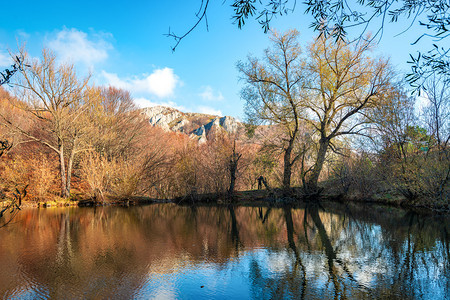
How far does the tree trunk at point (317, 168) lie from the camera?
19.1 metres

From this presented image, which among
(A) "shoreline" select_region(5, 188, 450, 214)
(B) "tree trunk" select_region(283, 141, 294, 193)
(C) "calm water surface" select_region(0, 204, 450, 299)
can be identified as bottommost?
(C) "calm water surface" select_region(0, 204, 450, 299)

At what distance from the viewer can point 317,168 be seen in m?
19.0

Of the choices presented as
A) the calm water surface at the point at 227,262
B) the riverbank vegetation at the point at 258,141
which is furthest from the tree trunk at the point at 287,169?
the calm water surface at the point at 227,262

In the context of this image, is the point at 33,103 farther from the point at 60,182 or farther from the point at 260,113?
the point at 260,113

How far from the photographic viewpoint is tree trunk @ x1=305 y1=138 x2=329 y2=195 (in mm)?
19141

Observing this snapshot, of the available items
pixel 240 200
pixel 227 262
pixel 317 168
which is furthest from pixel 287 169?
pixel 227 262

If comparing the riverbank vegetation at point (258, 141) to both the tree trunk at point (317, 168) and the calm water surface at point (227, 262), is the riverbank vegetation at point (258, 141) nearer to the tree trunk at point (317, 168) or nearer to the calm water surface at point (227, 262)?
the tree trunk at point (317, 168)

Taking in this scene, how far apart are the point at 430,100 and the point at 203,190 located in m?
13.4

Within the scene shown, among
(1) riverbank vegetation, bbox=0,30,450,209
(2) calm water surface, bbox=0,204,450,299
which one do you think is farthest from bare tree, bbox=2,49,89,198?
(2) calm water surface, bbox=0,204,450,299

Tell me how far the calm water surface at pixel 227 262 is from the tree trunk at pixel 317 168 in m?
10.1

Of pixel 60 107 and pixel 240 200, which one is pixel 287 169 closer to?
pixel 240 200

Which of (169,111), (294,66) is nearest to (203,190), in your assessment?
(294,66)

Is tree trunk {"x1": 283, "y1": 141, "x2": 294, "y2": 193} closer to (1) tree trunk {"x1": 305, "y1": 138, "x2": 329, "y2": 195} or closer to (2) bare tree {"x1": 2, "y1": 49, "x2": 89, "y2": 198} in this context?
(1) tree trunk {"x1": 305, "y1": 138, "x2": 329, "y2": 195}

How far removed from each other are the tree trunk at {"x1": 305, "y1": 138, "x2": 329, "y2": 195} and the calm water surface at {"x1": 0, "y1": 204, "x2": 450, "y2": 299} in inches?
399
